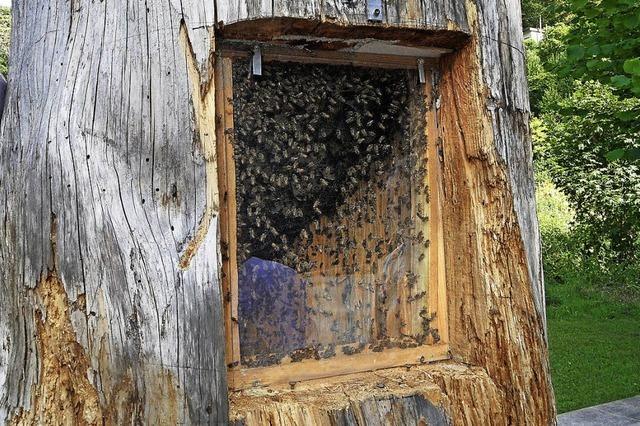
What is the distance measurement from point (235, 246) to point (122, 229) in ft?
1.16

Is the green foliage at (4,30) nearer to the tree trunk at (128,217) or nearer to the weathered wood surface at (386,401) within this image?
the tree trunk at (128,217)

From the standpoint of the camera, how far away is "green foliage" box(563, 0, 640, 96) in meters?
4.20

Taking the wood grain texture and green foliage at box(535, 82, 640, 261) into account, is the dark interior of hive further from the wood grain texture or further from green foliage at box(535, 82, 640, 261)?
green foliage at box(535, 82, 640, 261)

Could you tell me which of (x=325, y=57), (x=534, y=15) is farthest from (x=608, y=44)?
(x=534, y=15)

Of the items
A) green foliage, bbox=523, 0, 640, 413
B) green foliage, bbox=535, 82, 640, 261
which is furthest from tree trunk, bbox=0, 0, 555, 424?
green foliage, bbox=535, 82, 640, 261

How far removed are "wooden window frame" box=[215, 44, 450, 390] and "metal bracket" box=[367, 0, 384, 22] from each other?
0.23 metres

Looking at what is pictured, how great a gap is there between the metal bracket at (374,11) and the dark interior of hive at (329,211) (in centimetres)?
26

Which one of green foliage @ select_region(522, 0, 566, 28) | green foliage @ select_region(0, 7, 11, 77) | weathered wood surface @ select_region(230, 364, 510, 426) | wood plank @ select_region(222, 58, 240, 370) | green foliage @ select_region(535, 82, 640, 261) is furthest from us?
green foliage @ select_region(522, 0, 566, 28)

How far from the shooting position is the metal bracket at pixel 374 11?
181 centimetres

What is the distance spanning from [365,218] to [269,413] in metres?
0.68

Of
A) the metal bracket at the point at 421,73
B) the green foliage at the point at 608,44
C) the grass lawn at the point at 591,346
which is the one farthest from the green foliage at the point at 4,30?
the metal bracket at the point at 421,73

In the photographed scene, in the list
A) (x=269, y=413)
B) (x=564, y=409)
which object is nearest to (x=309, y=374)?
(x=269, y=413)

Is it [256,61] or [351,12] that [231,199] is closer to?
[256,61]

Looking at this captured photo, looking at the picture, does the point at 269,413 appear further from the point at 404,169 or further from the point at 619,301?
the point at 619,301
